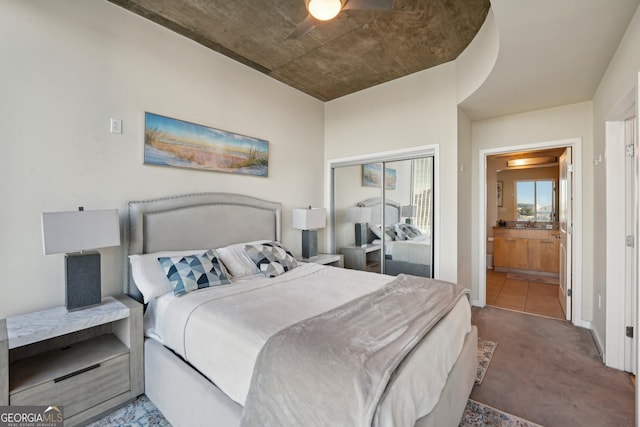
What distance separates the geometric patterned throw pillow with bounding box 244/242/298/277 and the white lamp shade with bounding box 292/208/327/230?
0.76m

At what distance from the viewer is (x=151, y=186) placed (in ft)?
8.57

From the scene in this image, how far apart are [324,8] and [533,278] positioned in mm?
5833

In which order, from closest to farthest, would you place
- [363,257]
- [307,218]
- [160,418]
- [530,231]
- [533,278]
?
[160,418]
[307,218]
[363,257]
[533,278]
[530,231]

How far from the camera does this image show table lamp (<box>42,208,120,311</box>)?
1.80 metres

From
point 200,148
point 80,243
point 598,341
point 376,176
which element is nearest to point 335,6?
point 200,148

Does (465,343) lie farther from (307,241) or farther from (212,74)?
(212,74)

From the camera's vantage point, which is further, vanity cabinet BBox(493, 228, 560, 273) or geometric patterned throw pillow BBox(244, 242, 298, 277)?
A: vanity cabinet BBox(493, 228, 560, 273)

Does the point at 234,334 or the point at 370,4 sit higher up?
the point at 370,4

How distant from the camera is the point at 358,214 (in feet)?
13.9

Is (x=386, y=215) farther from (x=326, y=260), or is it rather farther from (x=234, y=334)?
(x=234, y=334)

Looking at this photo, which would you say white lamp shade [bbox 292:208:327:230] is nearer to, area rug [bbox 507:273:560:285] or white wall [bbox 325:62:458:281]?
white wall [bbox 325:62:458:281]


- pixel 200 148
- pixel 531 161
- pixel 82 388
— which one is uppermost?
pixel 531 161

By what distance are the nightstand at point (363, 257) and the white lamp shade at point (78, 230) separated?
2.99 meters

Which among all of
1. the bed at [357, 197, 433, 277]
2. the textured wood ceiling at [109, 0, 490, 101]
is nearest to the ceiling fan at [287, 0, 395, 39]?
the textured wood ceiling at [109, 0, 490, 101]
